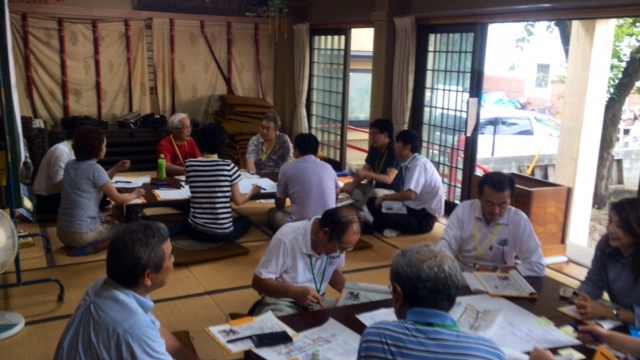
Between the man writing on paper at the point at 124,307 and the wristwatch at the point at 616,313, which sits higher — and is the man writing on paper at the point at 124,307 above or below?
above

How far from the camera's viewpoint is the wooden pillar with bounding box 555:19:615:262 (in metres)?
5.73

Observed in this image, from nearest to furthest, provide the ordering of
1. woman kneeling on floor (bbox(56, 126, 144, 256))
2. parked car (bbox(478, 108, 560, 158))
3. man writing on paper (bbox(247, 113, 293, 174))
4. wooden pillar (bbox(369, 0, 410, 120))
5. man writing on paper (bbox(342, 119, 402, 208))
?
1. woman kneeling on floor (bbox(56, 126, 144, 256))
2. man writing on paper (bbox(342, 119, 402, 208))
3. man writing on paper (bbox(247, 113, 293, 174))
4. wooden pillar (bbox(369, 0, 410, 120))
5. parked car (bbox(478, 108, 560, 158))

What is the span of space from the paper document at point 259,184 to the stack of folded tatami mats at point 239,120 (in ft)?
9.71

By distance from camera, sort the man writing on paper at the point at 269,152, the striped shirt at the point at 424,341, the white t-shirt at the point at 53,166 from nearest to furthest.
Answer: the striped shirt at the point at 424,341
the white t-shirt at the point at 53,166
the man writing on paper at the point at 269,152

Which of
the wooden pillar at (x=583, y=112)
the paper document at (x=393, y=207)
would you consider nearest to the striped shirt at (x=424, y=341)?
the paper document at (x=393, y=207)

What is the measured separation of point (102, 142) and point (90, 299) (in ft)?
8.13

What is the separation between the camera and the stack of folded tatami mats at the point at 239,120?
7750 millimetres

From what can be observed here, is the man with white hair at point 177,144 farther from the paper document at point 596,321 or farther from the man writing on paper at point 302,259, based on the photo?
the paper document at point 596,321

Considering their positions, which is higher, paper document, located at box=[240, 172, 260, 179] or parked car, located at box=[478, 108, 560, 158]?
parked car, located at box=[478, 108, 560, 158]

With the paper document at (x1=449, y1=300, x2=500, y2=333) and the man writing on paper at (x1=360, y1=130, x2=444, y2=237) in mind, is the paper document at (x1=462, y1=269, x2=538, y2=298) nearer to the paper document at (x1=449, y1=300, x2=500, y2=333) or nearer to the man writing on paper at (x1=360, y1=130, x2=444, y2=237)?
the paper document at (x1=449, y1=300, x2=500, y2=333)

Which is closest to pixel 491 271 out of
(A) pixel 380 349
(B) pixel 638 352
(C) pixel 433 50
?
(B) pixel 638 352

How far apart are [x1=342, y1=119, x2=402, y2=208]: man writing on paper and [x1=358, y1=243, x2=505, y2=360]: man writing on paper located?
11.6 feet

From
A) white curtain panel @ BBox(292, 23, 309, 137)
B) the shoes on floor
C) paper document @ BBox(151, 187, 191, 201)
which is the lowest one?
the shoes on floor

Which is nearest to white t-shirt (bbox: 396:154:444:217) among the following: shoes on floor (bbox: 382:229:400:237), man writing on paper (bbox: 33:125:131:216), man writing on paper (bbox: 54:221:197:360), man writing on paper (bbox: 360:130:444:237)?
man writing on paper (bbox: 360:130:444:237)
